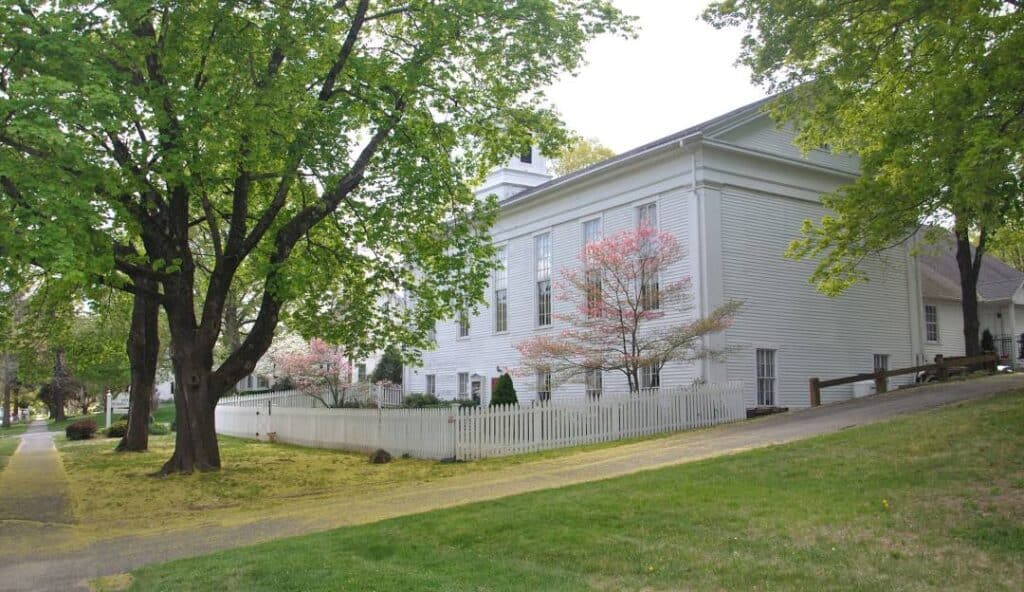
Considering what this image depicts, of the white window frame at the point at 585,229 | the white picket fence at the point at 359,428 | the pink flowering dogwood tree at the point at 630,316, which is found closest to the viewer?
the white picket fence at the point at 359,428

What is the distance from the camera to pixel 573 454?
58.9 feet

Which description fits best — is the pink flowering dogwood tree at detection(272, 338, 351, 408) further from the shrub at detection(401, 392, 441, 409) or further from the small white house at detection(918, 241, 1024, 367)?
the small white house at detection(918, 241, 1024, 367)

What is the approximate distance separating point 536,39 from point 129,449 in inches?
679

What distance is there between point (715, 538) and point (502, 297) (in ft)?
84.4

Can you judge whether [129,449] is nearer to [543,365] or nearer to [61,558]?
[543,365]

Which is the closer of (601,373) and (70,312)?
(70,312)

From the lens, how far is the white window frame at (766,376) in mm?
25422

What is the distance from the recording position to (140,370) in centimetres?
2444

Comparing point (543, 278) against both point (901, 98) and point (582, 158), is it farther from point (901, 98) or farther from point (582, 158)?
point (582, 158)

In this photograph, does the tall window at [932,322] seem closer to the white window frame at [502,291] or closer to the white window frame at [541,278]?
the white window frame at [541,278]

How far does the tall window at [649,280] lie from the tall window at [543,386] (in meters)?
6.59

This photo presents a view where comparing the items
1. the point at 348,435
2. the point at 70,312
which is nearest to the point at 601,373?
the point at 348,435

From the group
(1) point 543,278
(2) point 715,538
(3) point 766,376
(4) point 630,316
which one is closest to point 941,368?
(3) point 766,376

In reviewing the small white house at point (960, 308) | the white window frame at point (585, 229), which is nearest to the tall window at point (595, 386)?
the white window frame at point (585, 229)
